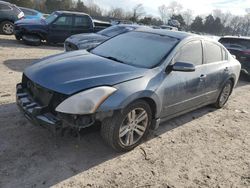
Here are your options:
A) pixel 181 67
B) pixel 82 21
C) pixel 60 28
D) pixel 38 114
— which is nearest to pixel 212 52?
pixel 181 67

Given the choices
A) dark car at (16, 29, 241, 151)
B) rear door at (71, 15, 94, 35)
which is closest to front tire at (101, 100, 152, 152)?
dark car at (16, 29, 241, 151)

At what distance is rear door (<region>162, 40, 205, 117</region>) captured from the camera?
3.89 m

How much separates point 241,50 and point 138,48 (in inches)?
255

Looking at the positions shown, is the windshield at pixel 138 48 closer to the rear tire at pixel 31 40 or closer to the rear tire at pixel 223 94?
the rear tire at pixel 223 94

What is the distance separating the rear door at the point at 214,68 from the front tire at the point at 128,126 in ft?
5.72

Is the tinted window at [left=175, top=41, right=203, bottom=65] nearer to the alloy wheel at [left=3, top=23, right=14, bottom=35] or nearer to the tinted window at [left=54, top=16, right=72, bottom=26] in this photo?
the tinted window at [left=54, top=16, right=72, bottom=26]

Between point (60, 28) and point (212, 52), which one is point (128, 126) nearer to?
point (212, 52)

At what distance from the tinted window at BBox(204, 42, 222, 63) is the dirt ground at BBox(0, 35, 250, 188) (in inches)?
51.1

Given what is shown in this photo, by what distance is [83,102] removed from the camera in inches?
115

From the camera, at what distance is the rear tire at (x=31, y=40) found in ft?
36.5

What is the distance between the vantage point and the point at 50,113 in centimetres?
317

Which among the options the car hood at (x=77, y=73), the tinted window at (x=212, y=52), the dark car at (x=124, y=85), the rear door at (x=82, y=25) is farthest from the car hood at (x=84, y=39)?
the tinted window at (x=212, y=52)

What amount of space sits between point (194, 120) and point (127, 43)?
6.67 ft

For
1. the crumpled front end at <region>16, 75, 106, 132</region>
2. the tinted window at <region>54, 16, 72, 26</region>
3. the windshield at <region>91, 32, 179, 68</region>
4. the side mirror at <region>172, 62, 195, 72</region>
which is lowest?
the crumpled front end at <region>16, 75, 106, 132</region>
